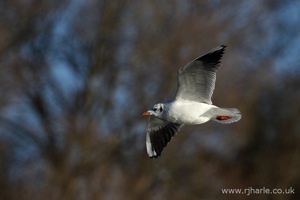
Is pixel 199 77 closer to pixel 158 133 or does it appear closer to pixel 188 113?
pixel 188 113

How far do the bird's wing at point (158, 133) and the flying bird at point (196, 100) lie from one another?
1.48 ft

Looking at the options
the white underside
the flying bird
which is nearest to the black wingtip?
the flying bird

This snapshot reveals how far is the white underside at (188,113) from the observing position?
8461 millimetres

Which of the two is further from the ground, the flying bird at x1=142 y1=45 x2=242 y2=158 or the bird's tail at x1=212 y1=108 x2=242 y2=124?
the flying bird at x1=142 y1=45 x2=242 y2=158

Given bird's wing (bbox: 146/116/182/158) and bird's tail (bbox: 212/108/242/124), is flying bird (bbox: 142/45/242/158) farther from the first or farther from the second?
bird's wing (bbox: 146/116/182/158)

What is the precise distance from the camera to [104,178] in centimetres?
1227

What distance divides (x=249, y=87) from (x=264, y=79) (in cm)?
100

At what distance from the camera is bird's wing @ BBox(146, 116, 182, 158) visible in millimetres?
9203

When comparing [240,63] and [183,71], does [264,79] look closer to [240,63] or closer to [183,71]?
[240,63]

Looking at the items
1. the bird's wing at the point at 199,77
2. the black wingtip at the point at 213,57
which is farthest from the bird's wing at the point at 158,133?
the black wingtip at the point at 213,57

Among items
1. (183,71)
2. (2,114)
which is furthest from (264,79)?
(183,71)

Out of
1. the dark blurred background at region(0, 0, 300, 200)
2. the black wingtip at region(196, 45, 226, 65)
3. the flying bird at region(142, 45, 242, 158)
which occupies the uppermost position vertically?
the dark blurred background at region(0, 0, 300, 200)

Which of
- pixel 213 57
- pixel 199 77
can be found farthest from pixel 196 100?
pixel 213 57

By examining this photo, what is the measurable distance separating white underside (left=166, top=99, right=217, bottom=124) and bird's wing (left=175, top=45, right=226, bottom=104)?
13 cm
